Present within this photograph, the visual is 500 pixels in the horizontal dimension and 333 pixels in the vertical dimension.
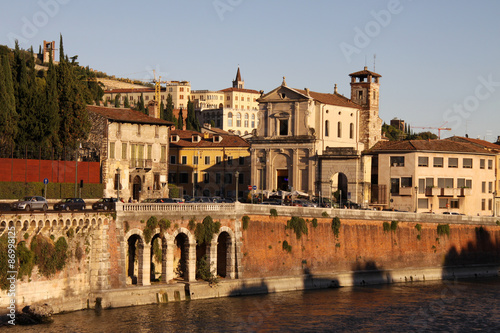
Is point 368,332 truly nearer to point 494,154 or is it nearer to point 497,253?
point 497,253

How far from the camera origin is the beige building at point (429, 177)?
337 ft

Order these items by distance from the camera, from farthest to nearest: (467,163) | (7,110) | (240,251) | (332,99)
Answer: (332,99) < (467,163) < (7,110) < (240,251)

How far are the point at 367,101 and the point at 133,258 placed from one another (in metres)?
58.8

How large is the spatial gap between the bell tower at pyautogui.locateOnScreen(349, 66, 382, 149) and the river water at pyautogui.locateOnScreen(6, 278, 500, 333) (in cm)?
4235

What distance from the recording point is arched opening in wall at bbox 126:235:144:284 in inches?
2566

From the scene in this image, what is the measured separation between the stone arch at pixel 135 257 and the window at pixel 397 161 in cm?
4668

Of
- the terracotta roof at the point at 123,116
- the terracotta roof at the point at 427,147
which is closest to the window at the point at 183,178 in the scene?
the terracotta roof at the point at 123,116

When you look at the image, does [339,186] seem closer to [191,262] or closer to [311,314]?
[191,262]

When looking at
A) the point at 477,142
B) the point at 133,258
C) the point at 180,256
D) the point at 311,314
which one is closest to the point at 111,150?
the point at 180,256

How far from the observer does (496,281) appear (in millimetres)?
85938

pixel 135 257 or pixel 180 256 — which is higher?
pixel 135 257

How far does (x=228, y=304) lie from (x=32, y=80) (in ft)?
138

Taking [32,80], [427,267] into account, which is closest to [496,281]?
[427,267]

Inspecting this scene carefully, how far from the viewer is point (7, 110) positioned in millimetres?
88250
